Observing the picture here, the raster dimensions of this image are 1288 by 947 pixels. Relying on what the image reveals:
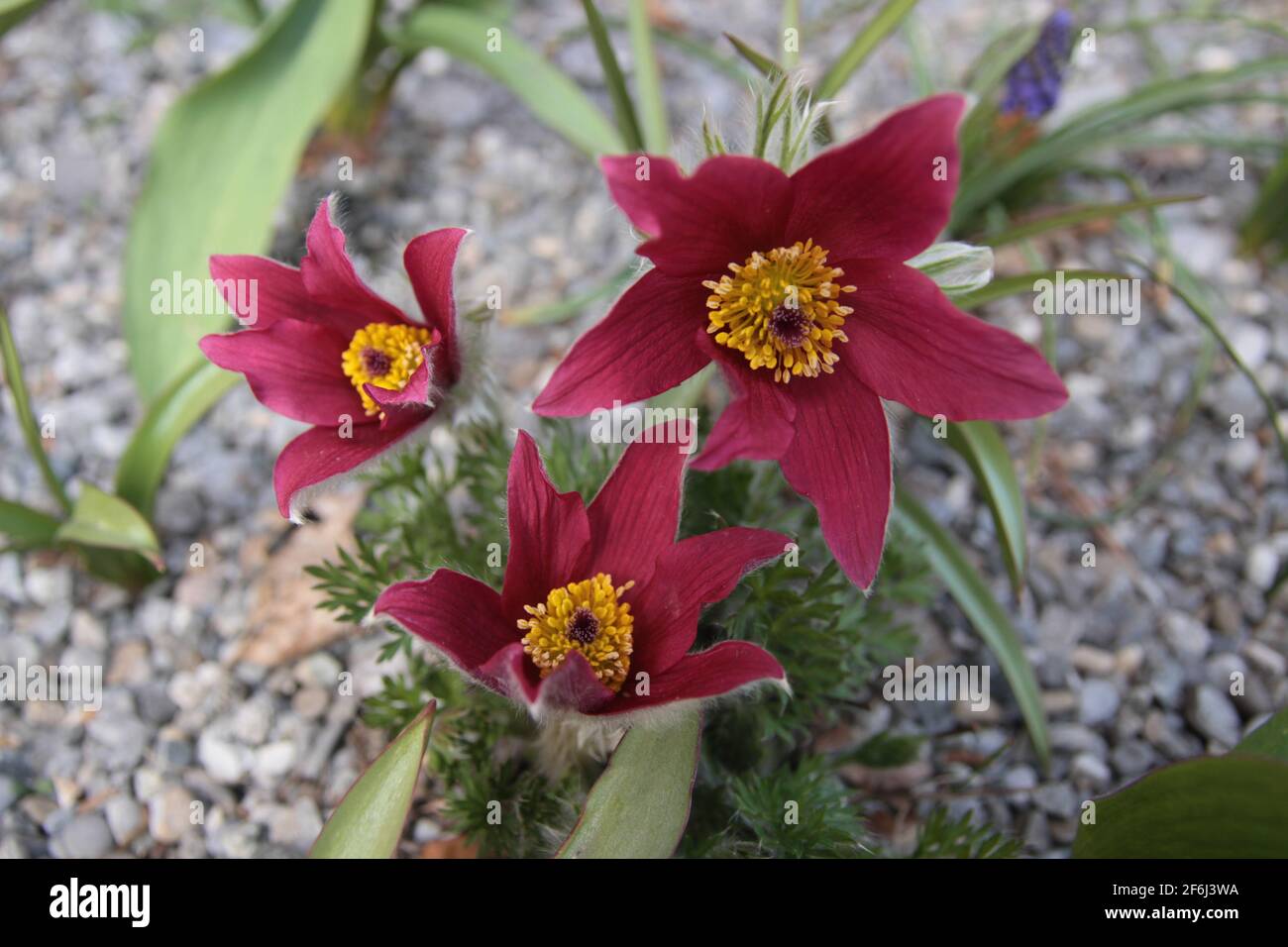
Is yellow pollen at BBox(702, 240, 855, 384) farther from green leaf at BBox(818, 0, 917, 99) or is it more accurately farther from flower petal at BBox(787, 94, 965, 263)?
green leaf at BBox(818, 0, 917, 99)

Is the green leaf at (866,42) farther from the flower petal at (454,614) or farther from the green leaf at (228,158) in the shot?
the flower petal at (454,614)

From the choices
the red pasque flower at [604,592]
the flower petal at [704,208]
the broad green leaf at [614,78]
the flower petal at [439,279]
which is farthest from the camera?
the broad green leaf at [614,78]

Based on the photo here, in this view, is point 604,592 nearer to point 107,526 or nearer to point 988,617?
point 988,617

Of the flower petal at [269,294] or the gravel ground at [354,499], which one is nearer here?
the flower petal at [269,294]

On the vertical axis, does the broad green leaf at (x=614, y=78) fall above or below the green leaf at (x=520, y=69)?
below

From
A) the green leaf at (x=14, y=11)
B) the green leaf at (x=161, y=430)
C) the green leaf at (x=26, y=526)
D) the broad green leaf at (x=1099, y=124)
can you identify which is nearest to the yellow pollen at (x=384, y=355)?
the green leaf at (x=161, y=430)

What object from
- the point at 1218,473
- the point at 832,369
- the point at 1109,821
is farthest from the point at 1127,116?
the point at 1109,821
